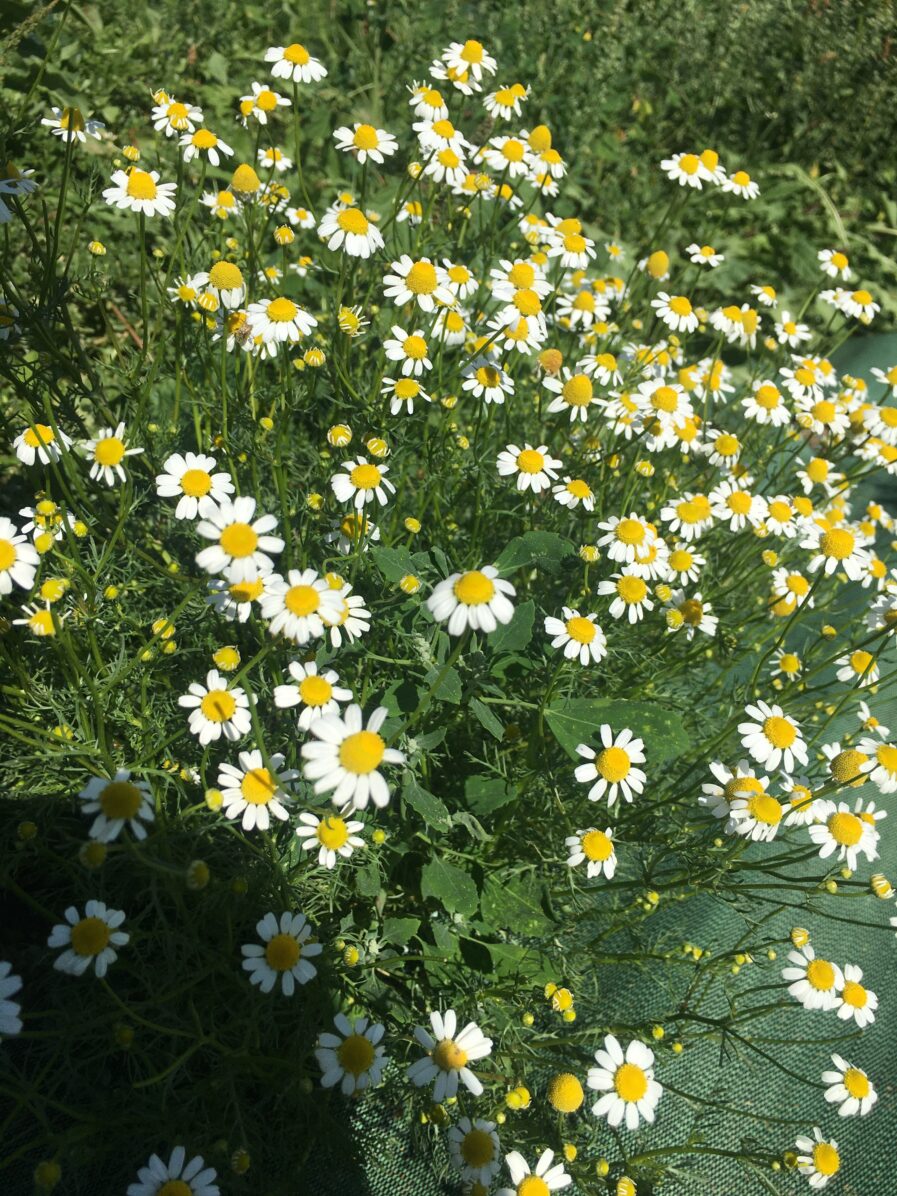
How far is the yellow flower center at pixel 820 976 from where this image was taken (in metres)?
1.79

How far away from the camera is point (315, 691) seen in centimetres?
160

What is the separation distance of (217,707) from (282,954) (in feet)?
1.48

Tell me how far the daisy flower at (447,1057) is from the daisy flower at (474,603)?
2.33ft

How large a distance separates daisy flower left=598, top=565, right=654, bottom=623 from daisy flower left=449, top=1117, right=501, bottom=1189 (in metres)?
1.06

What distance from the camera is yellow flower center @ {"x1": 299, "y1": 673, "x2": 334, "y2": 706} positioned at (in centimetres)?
160

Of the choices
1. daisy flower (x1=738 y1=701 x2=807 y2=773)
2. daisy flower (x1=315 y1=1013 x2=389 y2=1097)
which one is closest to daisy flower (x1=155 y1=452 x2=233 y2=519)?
daisy flower (x1=315 y1=1013 x2=389 y2=1097)

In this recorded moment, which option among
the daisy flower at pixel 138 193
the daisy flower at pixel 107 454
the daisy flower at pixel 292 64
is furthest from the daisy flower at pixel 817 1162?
the daisy flower at pixel 292 64

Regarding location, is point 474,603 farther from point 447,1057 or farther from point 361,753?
point 447,1057

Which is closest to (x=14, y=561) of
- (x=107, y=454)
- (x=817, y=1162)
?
(x=107, y=454)

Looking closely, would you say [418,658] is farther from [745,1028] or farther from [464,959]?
[745,1028]

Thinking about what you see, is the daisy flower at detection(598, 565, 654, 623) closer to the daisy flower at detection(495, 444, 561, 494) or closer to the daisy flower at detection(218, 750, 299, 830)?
the daisy flower at detection(495, 444, 561, 494)

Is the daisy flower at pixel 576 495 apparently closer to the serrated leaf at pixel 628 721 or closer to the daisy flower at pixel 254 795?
the serrated leaf at pixel 628 721

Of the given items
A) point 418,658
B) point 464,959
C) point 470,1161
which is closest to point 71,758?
point 418,658

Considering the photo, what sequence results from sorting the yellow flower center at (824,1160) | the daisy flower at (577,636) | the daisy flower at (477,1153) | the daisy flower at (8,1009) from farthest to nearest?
the daisy flower at (577,636), the yellow flower center at (824,1160), the daisy flower at (477,1153), the daisy flower at (8,1009)
